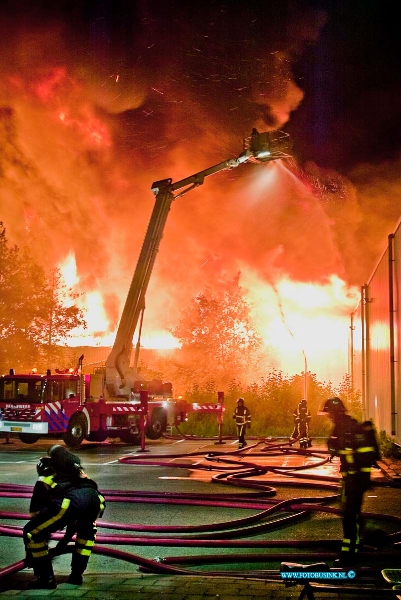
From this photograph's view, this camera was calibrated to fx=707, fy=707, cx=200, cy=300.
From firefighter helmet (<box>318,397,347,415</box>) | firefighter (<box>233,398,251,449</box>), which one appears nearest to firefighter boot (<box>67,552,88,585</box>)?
firefighter helmet (<box>318,397,347,415</box>)

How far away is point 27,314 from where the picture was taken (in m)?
35.9

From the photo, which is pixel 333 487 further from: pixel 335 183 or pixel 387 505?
pixel 335 183

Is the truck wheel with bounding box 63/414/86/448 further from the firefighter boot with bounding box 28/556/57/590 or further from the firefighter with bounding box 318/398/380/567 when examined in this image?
the firefighter boot with bounding box 28/556/57/590

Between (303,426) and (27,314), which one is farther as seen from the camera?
(27,314)

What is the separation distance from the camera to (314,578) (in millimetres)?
4309

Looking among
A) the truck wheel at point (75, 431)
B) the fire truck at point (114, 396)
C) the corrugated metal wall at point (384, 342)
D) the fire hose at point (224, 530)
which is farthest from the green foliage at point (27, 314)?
the fire hose at point (224, 530)

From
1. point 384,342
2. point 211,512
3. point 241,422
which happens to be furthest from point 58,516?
point 241,422

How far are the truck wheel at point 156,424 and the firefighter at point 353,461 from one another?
1502 cm

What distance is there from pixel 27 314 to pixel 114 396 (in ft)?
52.7

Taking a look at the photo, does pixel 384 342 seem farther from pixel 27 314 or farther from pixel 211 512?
pixel 27 314

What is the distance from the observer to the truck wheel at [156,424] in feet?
72.1

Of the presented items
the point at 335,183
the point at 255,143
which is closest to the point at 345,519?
the point at 255,143

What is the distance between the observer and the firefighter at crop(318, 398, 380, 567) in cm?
684

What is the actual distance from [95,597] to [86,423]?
559 inches
